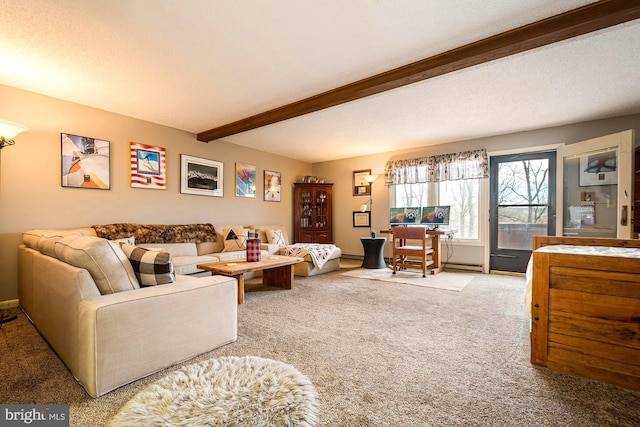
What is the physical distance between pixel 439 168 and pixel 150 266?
501cm

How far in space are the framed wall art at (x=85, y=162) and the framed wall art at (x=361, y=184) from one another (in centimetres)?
461

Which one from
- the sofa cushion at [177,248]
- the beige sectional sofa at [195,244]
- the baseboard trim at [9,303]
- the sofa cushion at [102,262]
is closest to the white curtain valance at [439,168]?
the beige sectional sofa at [195,244]

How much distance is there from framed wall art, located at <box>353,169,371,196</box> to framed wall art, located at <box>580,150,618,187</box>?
3535 mm

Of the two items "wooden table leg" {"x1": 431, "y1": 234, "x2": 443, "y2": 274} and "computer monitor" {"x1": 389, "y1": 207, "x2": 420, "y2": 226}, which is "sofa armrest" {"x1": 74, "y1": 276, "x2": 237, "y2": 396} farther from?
"computer monitor" {"x1": 389, "y1": 207, "x2": 420, "y2": 226}

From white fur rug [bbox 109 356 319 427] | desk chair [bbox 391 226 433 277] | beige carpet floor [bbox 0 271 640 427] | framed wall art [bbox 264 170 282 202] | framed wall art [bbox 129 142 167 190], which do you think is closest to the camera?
white fur rug [bbox 109 356 319 427]

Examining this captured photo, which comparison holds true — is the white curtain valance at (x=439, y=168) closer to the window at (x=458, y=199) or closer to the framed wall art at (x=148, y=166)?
the window at (x=458, y=199)

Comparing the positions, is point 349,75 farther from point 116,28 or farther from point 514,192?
point 514,192

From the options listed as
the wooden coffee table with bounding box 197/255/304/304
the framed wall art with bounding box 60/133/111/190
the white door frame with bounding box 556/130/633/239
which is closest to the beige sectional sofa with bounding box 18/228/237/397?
the wooden coffee table with bounding box 197/255/304/304

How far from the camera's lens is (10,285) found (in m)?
3.12

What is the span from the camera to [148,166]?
13.7ft

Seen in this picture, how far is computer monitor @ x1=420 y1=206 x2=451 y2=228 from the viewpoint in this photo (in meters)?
5.05

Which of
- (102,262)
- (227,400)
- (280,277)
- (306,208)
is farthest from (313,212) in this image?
(227,400)

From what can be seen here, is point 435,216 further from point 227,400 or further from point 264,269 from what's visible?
point 227,400

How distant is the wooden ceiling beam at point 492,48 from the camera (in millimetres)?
1857
